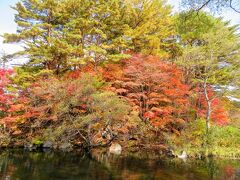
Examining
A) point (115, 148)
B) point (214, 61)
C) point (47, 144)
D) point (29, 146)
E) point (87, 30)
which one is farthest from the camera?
point (87, 30)

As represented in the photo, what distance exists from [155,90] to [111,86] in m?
3.37

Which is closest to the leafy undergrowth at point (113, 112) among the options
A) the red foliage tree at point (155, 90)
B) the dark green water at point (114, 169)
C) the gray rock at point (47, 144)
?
the red foliage tree at point (155, 90)

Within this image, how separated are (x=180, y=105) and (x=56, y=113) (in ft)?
27.8

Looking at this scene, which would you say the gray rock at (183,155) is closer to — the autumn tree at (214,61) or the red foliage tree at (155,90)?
the red foliage tree at (155,90)

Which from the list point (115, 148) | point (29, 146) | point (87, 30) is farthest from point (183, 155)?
point (87, 30)

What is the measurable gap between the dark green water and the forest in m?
3.23

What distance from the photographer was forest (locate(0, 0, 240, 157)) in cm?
1714

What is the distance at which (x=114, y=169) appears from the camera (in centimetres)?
1161

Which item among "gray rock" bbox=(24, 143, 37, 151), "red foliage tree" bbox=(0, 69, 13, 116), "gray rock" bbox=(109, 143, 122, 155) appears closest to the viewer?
"gray rock" bbox=(109, 143, 122, 155)

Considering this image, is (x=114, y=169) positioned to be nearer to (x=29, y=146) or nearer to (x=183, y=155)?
(x=183, y=155)

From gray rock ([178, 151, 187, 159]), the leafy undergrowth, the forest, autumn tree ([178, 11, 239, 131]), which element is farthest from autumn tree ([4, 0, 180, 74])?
gray rock ([178, 151, 187, 159])

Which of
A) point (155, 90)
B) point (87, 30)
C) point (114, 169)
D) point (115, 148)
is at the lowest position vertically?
point (114, 169)

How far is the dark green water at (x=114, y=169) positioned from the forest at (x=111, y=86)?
323cm

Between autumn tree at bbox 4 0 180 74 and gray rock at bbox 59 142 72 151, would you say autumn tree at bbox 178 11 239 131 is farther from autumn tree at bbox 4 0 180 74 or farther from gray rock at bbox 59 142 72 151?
gray rock at bbox 59 142 72 151
